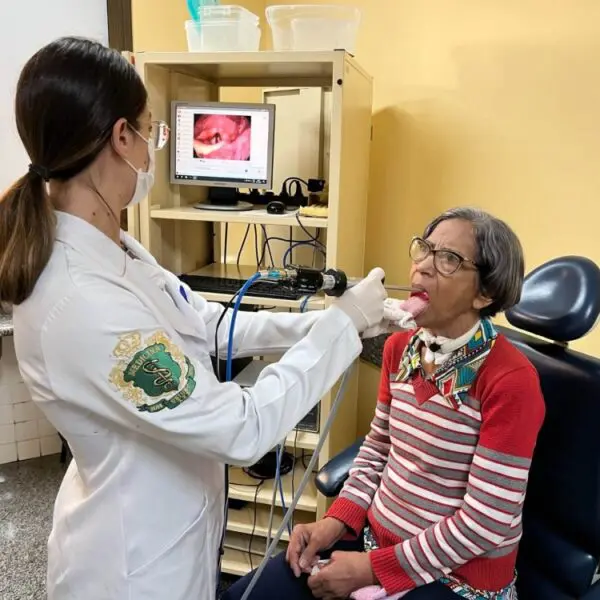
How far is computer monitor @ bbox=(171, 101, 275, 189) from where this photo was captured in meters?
2.01

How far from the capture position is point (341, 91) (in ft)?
5.62

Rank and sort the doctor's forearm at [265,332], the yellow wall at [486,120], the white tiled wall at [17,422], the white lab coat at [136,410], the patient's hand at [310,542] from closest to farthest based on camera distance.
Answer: the white lab coat at [136,410] → the patient's hand at [310,542] → the doctor's forearm at [265,332] → the yellow wall at [486,120] → the white tiled wall at [17,422]

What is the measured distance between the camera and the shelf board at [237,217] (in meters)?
1.84

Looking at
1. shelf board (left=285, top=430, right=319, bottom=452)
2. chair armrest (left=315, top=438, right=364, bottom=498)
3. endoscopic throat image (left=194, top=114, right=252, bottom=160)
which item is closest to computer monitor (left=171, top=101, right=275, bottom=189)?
endoscopic throat image (left=194, top=114, right=252, bottom=160)

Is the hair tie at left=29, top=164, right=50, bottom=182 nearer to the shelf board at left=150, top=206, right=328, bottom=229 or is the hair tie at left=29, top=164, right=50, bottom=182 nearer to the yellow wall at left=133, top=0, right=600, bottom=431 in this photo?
the shelf board at left=150, top=206, right=328, bottom=229

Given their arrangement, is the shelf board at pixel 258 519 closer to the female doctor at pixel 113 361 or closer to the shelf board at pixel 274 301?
the shelf board at pixel 274 301

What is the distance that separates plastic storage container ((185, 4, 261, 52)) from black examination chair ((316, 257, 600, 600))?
1.19m

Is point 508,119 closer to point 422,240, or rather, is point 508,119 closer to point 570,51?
point 570,51

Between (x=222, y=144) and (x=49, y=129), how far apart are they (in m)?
1.12

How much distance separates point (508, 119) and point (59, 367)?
1529 millimetres

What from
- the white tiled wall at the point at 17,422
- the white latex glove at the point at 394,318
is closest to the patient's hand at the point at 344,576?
the white latex glove at the point at 394,318

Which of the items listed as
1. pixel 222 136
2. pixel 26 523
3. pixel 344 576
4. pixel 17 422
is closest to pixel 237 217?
pixel 222 136

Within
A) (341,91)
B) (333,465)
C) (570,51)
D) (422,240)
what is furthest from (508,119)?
(333,465)

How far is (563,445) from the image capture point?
1243 millimetres
